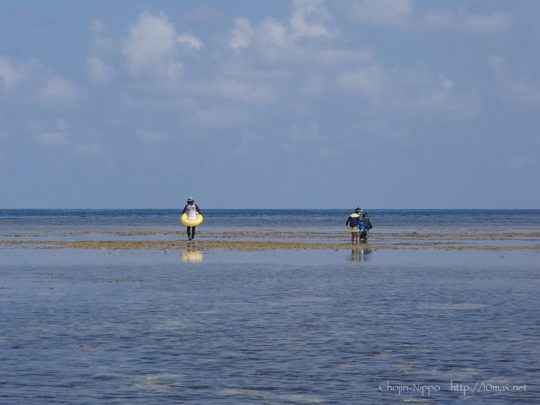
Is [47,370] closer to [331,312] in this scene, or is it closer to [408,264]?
[331,312]

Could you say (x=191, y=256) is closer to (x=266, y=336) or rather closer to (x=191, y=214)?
(x=191, y=214)

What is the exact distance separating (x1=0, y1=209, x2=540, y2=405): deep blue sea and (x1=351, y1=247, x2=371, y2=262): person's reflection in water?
766cm

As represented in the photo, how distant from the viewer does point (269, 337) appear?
59.4ft

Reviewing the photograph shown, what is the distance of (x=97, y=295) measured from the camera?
25.4 meters

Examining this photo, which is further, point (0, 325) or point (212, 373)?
point (0, 325)

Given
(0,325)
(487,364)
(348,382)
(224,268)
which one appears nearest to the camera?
(348,382)

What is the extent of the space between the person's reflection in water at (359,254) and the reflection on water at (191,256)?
21.1ft

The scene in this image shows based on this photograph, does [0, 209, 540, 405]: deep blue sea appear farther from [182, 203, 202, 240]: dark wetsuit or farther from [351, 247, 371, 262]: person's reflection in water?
[182, 203, 202, 240]: dark wetsuit

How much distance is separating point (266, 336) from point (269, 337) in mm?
151

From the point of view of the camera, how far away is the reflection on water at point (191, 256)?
40.2m

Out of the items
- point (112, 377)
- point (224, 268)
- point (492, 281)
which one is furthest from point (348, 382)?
point (224, 268)

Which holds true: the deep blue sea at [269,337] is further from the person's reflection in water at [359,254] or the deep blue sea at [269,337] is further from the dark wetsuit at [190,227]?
the dark wetsuit at [190,227]

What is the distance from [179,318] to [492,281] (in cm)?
1271

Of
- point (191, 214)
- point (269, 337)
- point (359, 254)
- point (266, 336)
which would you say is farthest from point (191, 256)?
point (269, 337)
